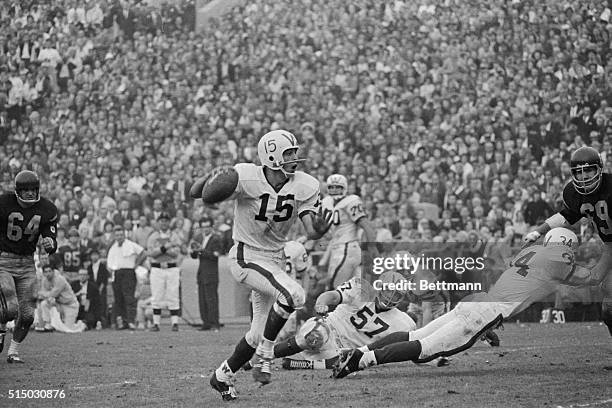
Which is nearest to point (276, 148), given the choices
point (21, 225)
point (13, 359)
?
point (21, 225)

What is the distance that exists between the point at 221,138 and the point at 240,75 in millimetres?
1595

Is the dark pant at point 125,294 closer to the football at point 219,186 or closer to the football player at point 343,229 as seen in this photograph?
the football player at point 343,229

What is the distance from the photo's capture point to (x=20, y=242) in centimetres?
812

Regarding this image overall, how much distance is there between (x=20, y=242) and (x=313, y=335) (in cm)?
272

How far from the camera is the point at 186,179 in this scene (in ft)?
50.9

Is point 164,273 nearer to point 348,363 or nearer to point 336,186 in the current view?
point 336,186

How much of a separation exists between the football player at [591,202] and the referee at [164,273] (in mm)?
6654

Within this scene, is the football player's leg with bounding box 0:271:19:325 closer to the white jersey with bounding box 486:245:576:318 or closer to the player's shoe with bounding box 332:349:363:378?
the player's shoe with bounding box 332:349:363:378

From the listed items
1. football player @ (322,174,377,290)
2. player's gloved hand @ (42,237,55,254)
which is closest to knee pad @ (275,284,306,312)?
player's gloved hand @ (42,237,55,254)

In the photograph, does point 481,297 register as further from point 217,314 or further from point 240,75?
point 240,75

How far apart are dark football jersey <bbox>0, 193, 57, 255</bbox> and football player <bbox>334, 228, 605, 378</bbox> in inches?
120

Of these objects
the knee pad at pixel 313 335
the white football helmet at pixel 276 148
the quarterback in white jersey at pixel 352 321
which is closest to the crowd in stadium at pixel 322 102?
the quarterback in white jersey at pixel 352 321

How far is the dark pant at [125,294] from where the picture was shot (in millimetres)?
12898

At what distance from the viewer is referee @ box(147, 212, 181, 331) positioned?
41.4 ft
